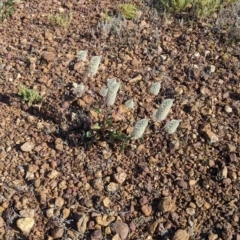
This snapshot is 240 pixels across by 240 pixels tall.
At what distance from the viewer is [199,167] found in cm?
377

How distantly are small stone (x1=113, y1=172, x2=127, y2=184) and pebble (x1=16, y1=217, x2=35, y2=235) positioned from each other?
79 cm

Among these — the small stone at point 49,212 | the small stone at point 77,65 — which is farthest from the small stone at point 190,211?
the small stone at point 77,65

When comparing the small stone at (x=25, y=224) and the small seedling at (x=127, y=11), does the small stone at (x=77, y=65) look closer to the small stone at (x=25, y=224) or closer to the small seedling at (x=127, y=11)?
the small seedling at (x=127, y=11)

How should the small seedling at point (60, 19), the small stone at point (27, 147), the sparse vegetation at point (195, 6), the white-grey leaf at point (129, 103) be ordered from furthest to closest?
the sparse vegetation at point (195, 6) < the small seedling at point (60, 19) < the white-grey leaf at point (129, 103) < the small stone at point (27, 147)

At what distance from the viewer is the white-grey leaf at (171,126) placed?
375 centimetres

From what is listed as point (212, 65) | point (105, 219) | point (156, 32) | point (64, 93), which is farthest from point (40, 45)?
point (105, 219)

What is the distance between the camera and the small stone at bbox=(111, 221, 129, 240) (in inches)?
132

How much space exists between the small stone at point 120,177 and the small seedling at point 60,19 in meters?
2.22

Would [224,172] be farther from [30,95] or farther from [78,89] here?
[30,95]

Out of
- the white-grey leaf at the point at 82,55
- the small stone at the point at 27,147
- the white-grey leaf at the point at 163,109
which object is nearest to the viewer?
the white-grey leaf at the point at 163,109

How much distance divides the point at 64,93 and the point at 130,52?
1.00 metres

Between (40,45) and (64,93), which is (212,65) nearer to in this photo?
(64,93)

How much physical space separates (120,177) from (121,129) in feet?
1.79


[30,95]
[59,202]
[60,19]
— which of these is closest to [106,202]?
[59,202]
